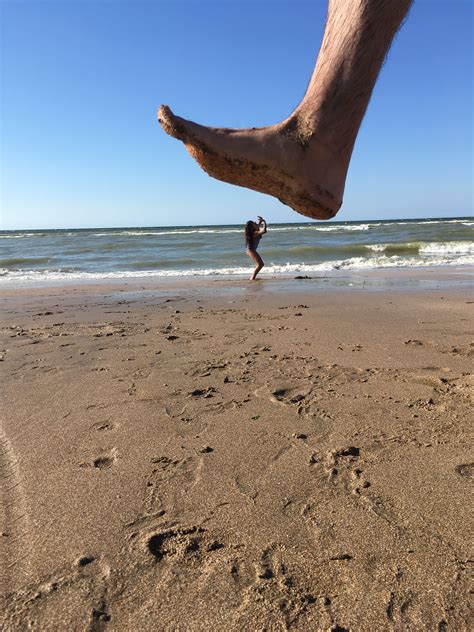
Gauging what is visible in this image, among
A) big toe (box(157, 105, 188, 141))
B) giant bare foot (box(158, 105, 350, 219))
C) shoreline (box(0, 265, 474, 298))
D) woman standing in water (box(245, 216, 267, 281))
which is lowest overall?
shoreline (box(0, 265, 474, 298))

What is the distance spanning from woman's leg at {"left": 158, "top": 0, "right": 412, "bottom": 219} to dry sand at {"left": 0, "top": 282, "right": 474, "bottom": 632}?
1.06 m

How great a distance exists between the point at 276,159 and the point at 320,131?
0.17 metres

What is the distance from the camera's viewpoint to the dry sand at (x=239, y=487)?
1.33m

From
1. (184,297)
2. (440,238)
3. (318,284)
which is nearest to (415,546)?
(184,297)

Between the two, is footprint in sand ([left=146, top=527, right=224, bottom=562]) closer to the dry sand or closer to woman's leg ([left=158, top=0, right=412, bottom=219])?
the dry sand

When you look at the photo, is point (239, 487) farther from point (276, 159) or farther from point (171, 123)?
point (171, 123)

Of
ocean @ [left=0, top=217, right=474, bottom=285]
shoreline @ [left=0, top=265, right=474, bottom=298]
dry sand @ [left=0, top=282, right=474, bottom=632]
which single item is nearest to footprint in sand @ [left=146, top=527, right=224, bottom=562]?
dry sand @ [left=0, top=282, right=474, bottom=632]

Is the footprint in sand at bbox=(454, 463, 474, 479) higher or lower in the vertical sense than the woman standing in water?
lower

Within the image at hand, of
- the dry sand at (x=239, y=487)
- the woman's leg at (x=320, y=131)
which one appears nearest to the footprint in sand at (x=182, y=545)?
the dry sand at (x=239, y=487)

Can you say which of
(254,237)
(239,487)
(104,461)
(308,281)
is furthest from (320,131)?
(254,237)

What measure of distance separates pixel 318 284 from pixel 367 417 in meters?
6.04

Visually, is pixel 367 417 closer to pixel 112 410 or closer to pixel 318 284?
pixel 112 410

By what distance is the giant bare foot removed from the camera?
1525 mm

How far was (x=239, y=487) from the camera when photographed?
187 centimetres
